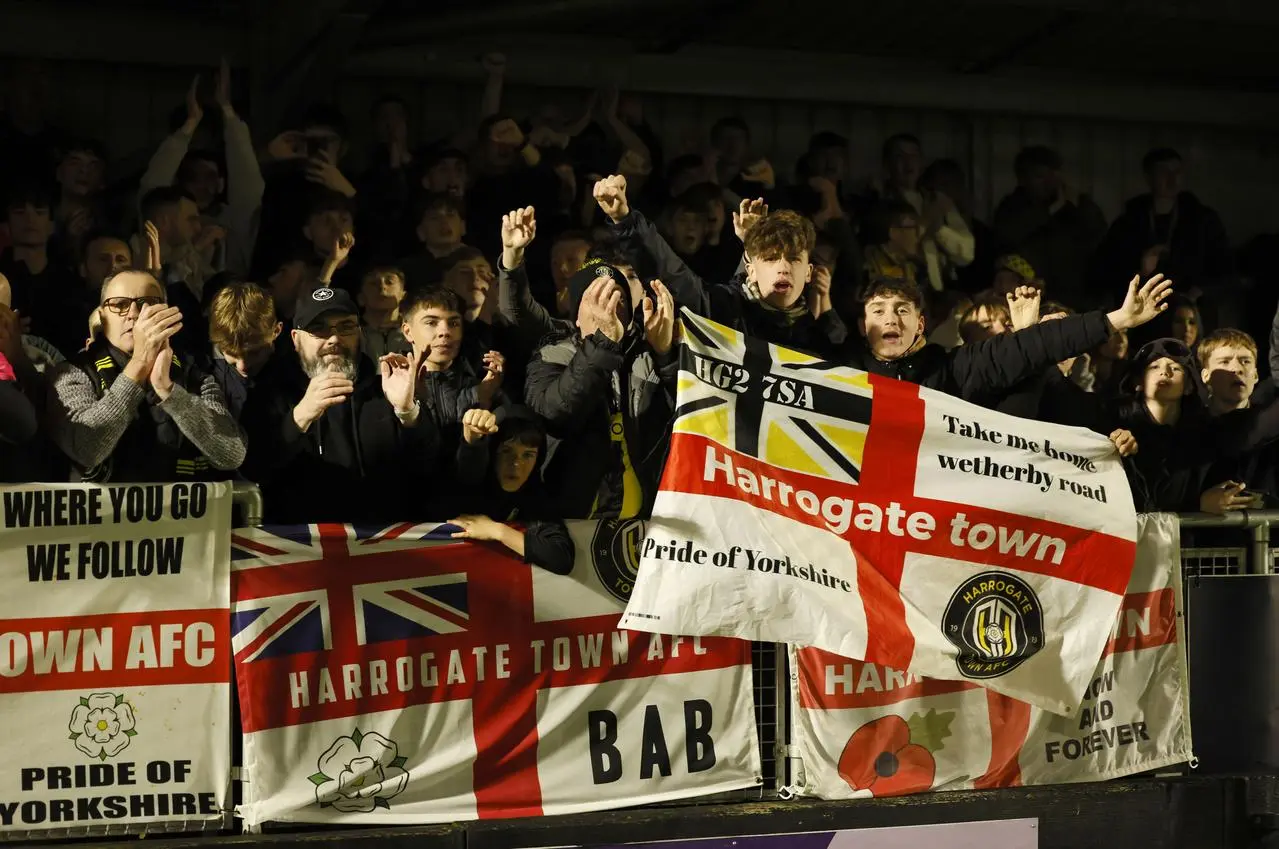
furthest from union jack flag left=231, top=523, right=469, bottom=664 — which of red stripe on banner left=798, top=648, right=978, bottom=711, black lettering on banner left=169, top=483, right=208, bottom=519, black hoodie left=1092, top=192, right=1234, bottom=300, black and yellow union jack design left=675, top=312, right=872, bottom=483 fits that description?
black hoodie left=1092, top=192, right=1234, bottom=300

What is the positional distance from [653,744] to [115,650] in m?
1.93

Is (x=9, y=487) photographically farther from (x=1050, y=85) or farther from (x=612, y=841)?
(x=1050, y=85)

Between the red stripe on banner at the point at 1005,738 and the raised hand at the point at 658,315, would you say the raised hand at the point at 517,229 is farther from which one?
the red stripe on banner at the point at 1005,738

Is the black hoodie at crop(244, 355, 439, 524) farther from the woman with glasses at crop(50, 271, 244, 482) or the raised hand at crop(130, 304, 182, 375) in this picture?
the raised hand at crop(130, 304, 182, 375)

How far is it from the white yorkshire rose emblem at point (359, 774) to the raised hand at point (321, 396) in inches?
43.6

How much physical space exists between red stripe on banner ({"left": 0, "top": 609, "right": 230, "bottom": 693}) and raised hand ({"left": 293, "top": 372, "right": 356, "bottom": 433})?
0.72 m

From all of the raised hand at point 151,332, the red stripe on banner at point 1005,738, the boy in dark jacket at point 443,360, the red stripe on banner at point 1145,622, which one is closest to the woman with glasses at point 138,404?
the raised hand at point 151,332

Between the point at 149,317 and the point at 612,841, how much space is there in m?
2.42

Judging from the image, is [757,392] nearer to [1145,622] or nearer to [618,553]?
[618,553]

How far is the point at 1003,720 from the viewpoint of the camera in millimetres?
6254

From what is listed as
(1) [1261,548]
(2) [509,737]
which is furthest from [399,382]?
(1) [1261,548]

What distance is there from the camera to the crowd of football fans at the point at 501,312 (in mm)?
5637

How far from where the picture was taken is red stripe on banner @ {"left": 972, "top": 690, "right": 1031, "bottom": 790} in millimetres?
6223

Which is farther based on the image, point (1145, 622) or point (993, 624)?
point (1145, 622)
